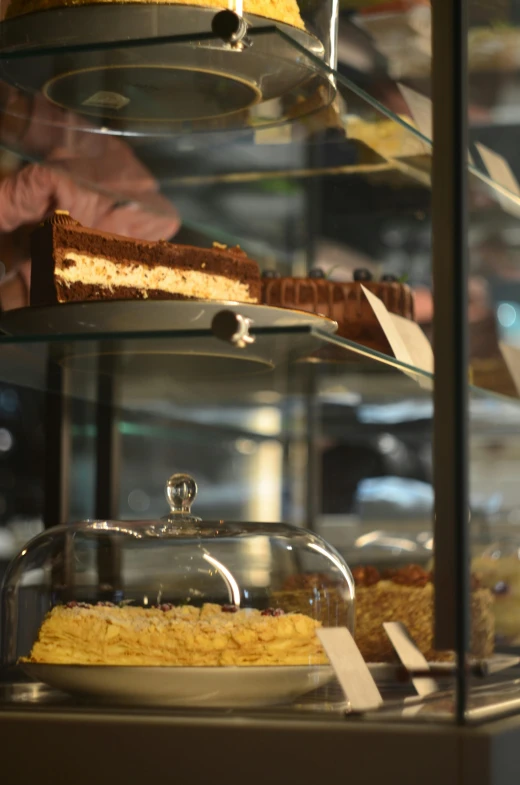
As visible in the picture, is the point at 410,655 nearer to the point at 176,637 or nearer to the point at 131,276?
the point at 176,637

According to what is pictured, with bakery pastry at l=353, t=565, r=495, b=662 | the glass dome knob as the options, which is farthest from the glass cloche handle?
bakery pastry at l=353, t=565, r=495, b=662

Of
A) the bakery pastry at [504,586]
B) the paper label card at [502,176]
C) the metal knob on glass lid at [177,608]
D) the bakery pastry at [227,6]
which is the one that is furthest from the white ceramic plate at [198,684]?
the paper label card at [502,176]

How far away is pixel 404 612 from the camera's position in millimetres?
1259

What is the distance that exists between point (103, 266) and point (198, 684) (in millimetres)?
408

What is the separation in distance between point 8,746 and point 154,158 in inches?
39.5

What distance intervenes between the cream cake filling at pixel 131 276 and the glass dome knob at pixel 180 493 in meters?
0.18

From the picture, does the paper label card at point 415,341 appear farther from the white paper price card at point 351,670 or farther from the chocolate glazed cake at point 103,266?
the white paper price card at point 351,670

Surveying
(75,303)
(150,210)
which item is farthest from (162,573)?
(150,210)

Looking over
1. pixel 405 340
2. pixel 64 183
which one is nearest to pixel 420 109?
pixel 405 340

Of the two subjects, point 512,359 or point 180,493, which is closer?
point 180,493

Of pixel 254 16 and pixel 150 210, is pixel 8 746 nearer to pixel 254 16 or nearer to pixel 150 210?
pixel 254 16

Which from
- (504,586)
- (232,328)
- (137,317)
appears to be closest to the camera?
(232,328)

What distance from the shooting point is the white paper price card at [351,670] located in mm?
1023

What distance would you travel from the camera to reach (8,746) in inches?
41.1
